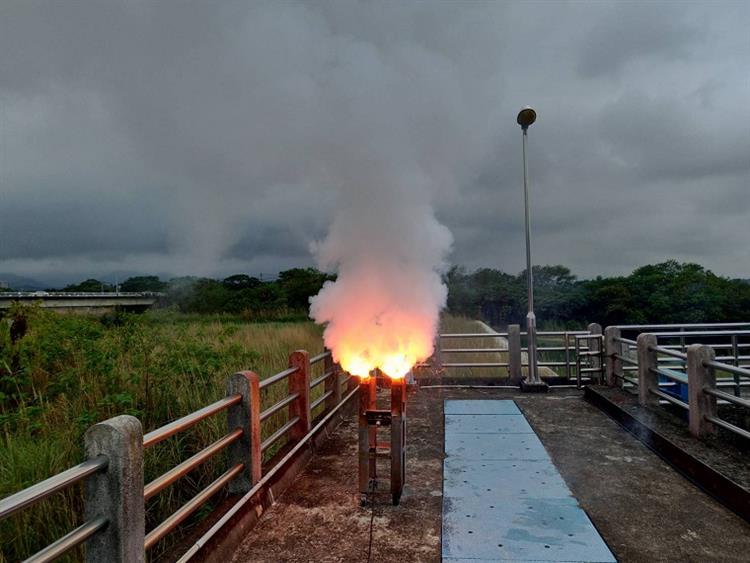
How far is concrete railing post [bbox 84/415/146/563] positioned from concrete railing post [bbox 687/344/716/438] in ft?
22.9

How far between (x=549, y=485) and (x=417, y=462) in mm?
1759

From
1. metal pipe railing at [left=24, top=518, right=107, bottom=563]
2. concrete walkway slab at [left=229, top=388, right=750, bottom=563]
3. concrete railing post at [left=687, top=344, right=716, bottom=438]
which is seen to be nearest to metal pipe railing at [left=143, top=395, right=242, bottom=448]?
metal pipe railing at [left=24, top=518, right=107, bottom=563]

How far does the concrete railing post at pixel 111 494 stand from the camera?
3014mm

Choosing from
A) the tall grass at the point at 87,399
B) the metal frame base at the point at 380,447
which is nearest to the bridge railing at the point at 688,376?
the metal frame base at the point at 380,447

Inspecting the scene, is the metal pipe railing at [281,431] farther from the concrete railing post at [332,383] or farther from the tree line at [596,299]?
the tree line at [596,299]

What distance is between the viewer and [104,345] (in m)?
10.6

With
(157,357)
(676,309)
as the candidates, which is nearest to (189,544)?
(157,357)

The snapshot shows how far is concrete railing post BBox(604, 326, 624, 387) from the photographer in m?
10.2

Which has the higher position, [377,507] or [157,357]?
[157,357]

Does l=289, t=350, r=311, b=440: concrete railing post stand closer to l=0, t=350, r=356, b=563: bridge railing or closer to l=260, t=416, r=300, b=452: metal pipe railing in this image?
l=260, t=416, r=300, b=452: metal pipe railing

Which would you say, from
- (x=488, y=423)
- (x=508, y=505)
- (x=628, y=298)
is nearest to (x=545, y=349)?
(x=488, y=423)

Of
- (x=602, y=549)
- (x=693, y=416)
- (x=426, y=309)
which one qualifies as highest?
(x=426, y=309)

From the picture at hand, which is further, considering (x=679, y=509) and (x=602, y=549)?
(x=679, y=509)

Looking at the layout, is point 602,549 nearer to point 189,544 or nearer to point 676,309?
point 189,544
